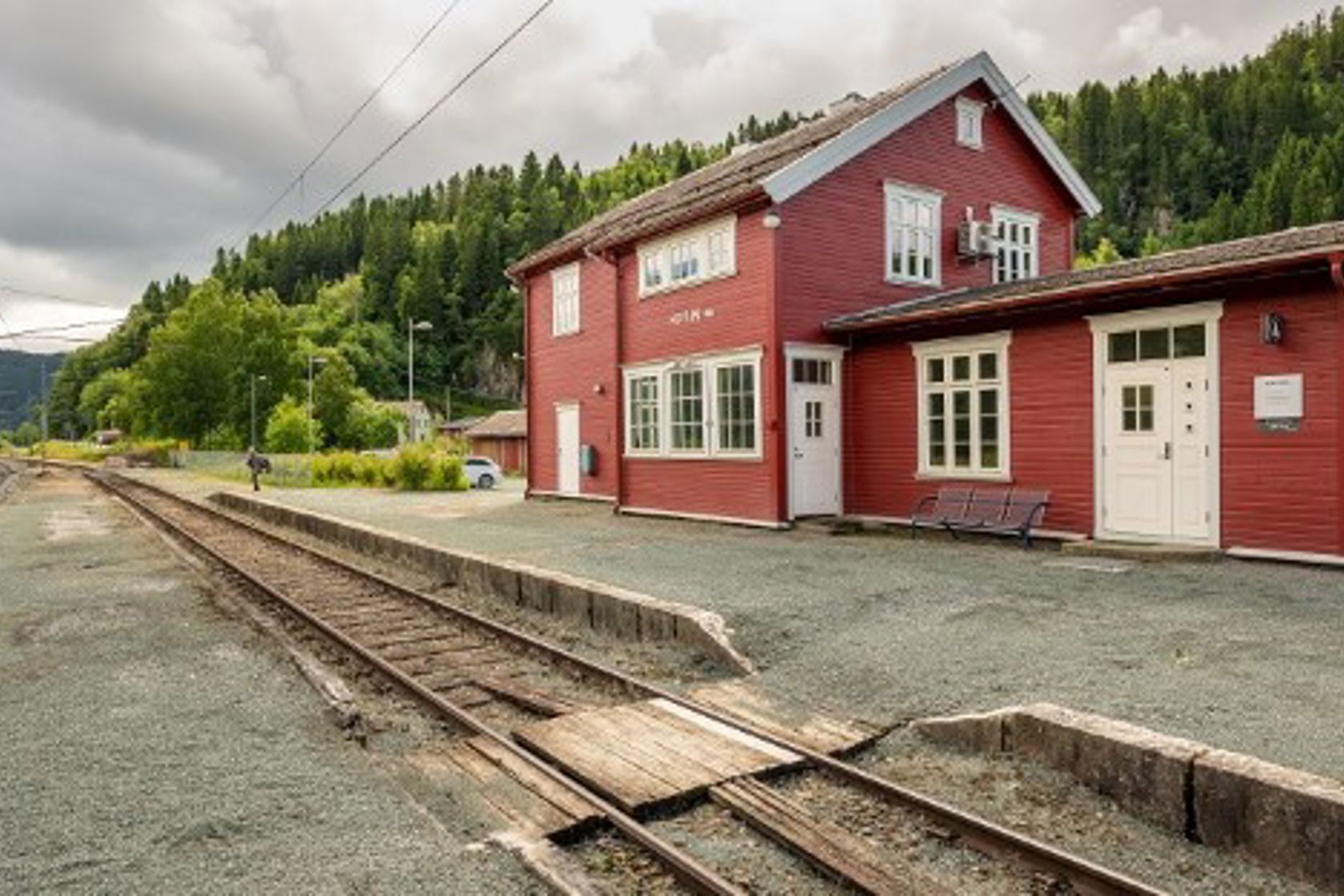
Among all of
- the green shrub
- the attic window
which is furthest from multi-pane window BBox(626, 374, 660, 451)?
the green shrub

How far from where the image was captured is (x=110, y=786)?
16.5 ft

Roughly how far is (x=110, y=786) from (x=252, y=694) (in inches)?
71.5

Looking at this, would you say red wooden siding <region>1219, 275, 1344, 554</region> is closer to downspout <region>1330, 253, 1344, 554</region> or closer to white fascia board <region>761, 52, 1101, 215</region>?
downspout <region>1330, 253, 1344, 554</region>

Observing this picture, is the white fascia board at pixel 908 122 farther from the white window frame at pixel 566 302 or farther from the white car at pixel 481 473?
the white car at pixel 481 473

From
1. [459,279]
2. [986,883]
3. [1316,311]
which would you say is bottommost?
[986,883]

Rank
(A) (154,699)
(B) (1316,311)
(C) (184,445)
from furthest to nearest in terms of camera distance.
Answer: (C) (184,445) < (B) (1316,311) < (A) (154,699)

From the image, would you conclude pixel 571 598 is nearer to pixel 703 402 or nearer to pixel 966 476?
pixel 966 476

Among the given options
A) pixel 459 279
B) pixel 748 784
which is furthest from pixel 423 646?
pixel 459 279

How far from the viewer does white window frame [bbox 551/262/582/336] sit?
22422mm

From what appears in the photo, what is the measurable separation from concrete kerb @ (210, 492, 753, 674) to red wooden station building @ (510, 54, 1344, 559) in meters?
5.84

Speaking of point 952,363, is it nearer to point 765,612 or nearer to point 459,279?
point 765,612

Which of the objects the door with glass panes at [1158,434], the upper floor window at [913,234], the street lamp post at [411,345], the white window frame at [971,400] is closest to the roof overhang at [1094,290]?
the white window frame at [971,400]

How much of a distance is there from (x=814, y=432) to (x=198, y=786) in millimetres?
12448

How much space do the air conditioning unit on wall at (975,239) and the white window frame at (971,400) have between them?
4.09 meters
